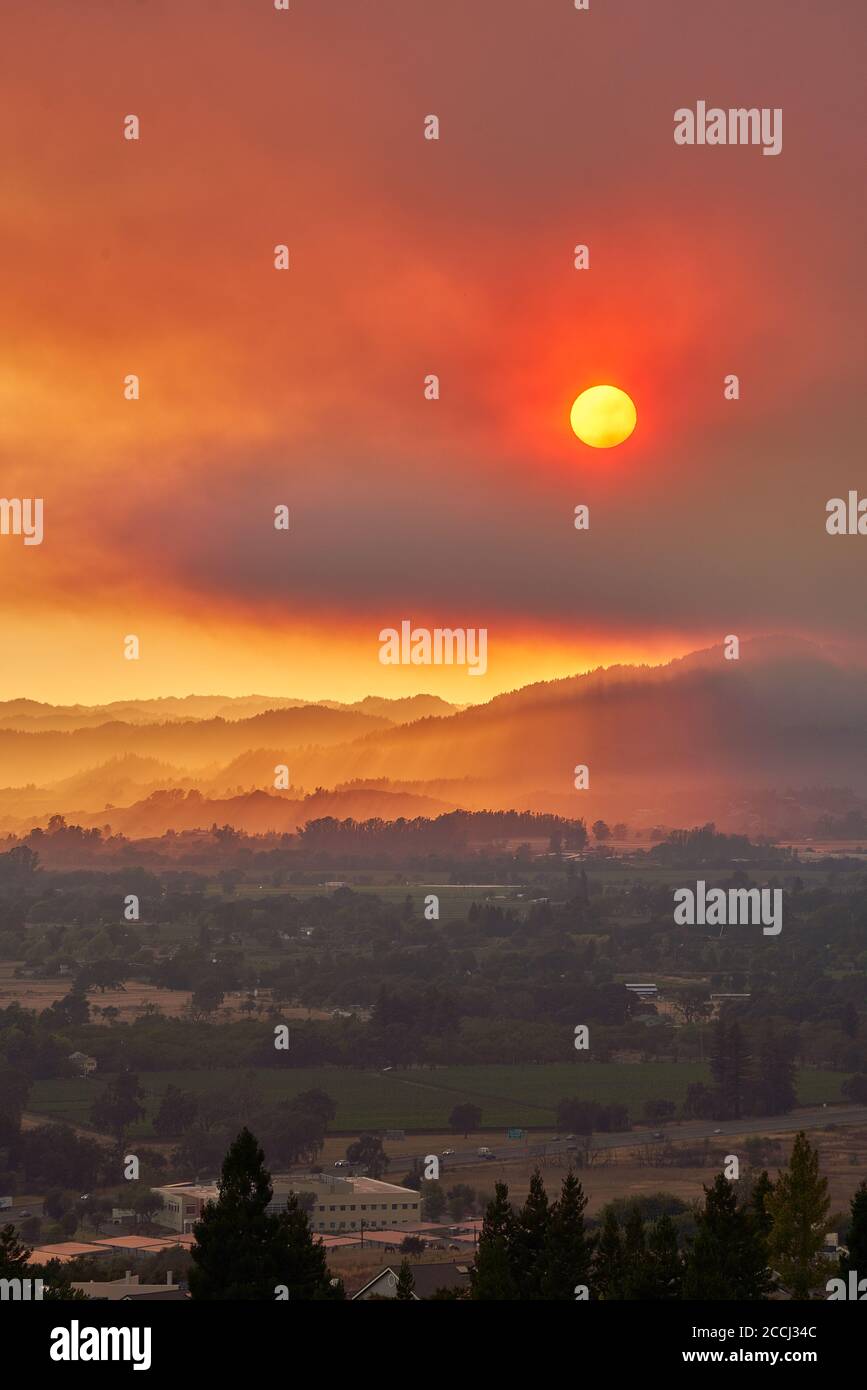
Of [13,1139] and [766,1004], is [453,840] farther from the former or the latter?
[13,1139]

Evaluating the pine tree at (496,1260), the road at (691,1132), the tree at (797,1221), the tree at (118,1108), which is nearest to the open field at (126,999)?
the tree at (118,1108)

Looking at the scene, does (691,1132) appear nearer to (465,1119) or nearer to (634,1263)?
(465,1119)

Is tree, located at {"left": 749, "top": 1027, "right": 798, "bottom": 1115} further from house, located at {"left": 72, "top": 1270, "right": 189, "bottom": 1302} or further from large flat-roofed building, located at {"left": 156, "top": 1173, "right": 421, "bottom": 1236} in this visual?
house, located at {"left": 72, "top": 1270, "right": 189, "bottom": 1302}

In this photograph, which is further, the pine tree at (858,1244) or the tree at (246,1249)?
the tree at (246,1249)

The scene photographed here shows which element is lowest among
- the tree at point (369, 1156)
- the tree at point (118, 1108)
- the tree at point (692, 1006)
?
the tree at point (369, 1156)

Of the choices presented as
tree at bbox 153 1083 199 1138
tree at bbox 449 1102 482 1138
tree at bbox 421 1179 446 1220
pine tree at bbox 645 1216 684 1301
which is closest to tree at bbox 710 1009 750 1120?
tree at bbox 449 1102 482 1138

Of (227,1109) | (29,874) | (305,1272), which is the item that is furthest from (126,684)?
(305,1272)
